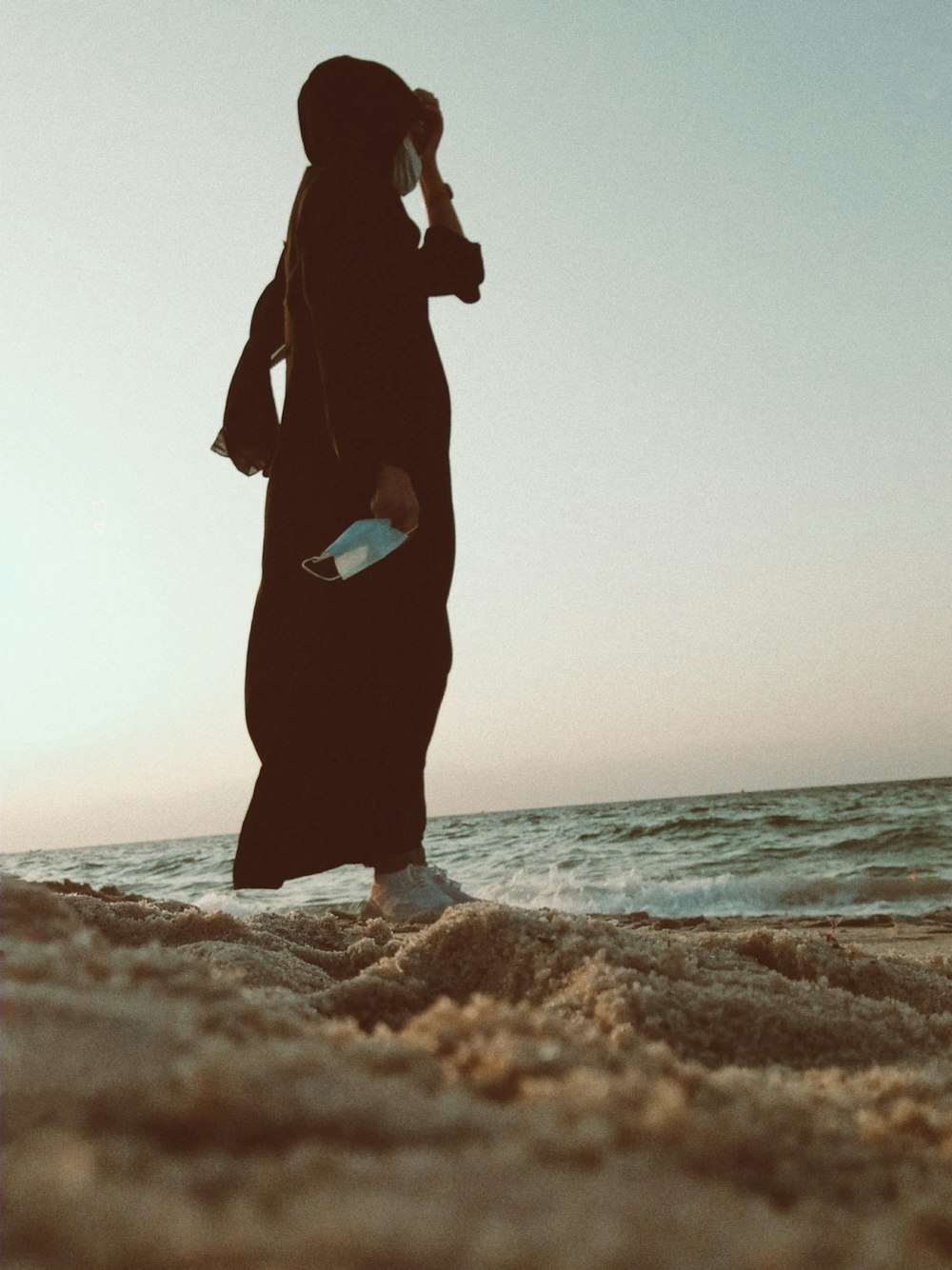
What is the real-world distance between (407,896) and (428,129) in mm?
2532

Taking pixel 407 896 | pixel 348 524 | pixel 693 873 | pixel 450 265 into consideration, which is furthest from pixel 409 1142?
pixel 693 873

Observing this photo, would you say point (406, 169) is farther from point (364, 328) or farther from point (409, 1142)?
point (409, 1142)

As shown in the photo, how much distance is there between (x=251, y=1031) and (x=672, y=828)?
1455cm

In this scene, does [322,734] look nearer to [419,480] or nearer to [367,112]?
[419,480]

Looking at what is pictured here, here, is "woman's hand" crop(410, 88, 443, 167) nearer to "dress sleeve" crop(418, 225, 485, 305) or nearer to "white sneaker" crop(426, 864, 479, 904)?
"dress sleeve" crop(418, 225, 485, 305)

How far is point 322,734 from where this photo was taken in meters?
2.67

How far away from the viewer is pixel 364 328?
2.68 meters

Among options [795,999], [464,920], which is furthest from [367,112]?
[795,999]

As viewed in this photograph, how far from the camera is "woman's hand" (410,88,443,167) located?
3.24 metres

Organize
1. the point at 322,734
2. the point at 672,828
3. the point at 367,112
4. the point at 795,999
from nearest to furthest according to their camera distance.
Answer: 1. the point at 795,999
2. the point at 322,734
3. the point at 367,112
4. the point at 672,828

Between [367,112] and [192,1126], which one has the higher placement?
[367,112]

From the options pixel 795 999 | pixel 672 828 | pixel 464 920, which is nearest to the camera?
pixel 795 999

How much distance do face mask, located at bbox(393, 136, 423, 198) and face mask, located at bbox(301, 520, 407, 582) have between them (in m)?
1.28

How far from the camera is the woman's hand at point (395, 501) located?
8.28 ft
